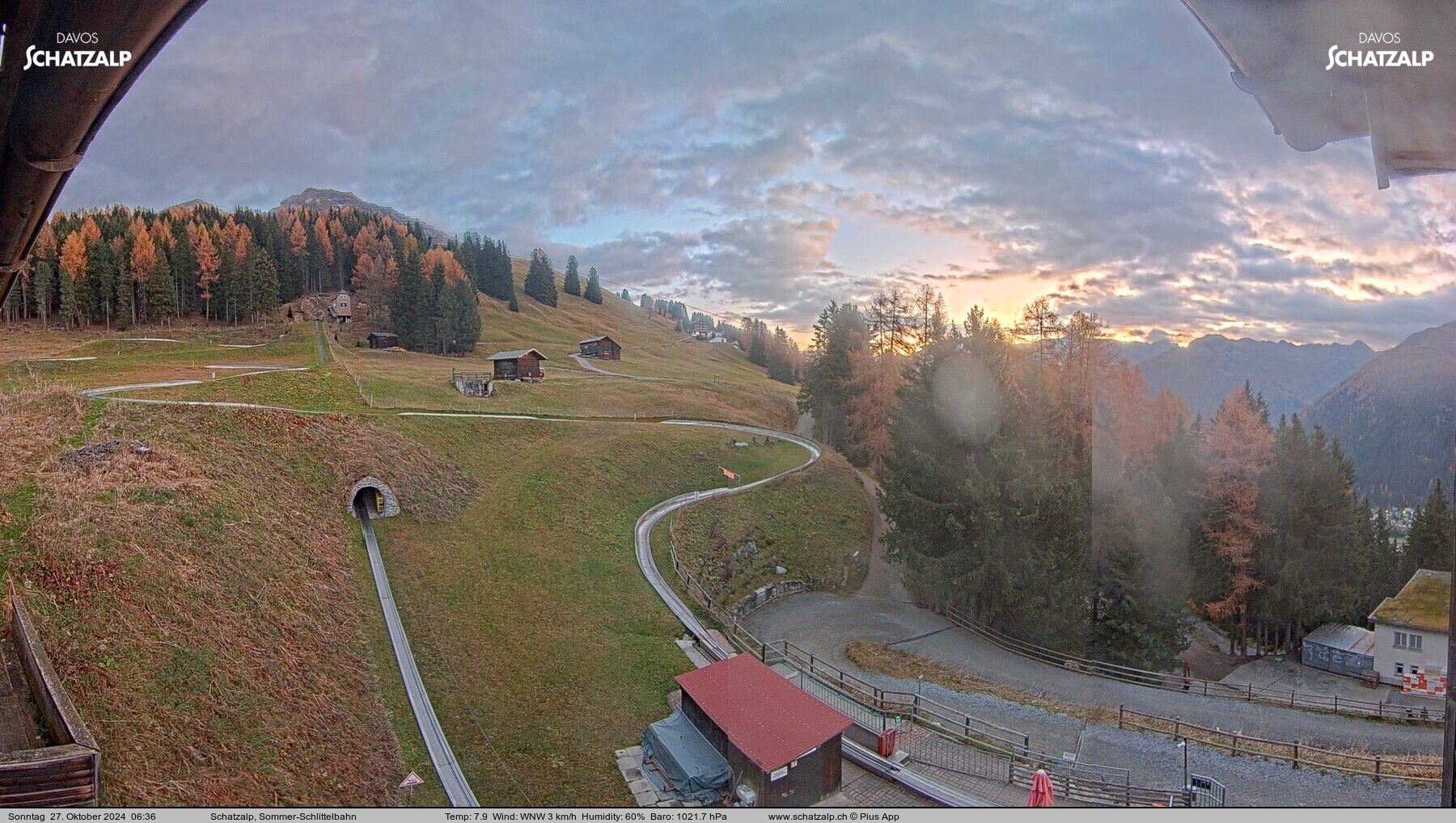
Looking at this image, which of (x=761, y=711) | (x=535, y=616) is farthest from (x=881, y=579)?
(x=761, y=711)

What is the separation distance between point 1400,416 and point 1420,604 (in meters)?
10.3

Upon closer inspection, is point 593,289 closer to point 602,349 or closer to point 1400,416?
point 602,349

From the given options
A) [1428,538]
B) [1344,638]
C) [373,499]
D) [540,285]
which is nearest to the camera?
[1428,538]

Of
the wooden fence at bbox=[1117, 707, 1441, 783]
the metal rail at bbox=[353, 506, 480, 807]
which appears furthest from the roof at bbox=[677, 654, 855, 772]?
the wooden fence at bbox=[1117, 707, 1441, 783]

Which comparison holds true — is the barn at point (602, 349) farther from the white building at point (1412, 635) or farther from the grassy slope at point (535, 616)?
the white building at point (1412, 635)

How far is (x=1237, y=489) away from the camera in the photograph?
18.7 m

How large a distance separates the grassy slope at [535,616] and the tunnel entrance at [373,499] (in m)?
0.54

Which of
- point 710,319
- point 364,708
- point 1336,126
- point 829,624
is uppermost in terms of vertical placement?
point 710,319

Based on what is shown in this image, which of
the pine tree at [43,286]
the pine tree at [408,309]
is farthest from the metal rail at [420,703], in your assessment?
→ the pine tree at [408,309]

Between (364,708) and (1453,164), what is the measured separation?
1171 cm
